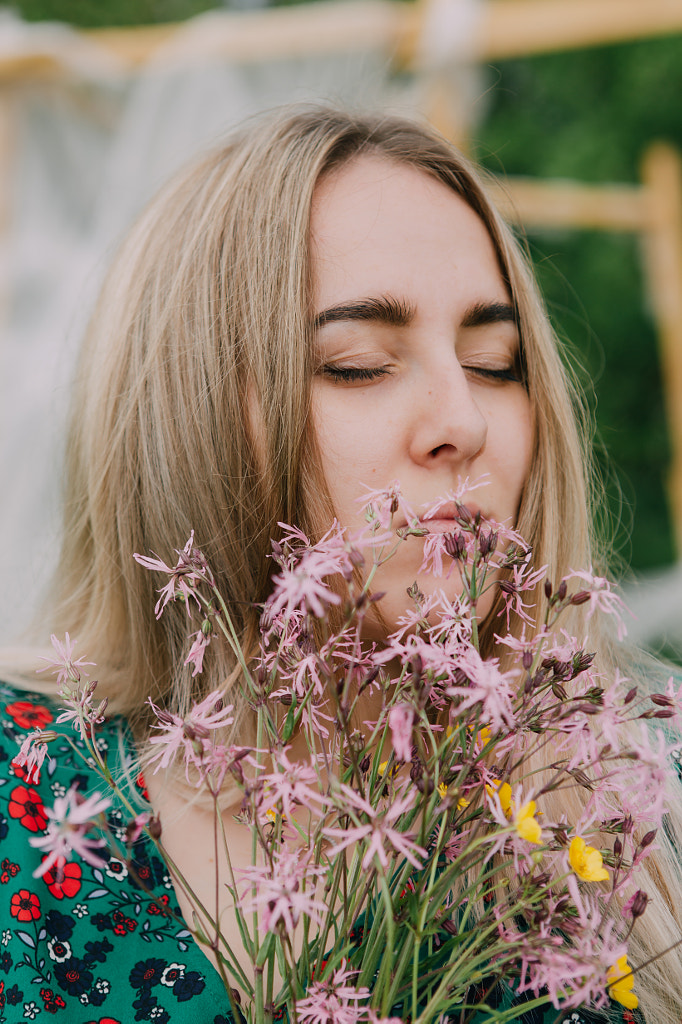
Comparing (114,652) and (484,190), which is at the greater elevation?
(484,190)

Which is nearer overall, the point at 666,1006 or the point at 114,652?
the point at 666,1006

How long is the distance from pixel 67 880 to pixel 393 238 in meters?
0.84

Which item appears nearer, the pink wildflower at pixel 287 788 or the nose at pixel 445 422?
the pink wildflower at pixel 287 788

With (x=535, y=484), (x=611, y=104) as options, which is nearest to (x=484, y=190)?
(x=535, y=484)

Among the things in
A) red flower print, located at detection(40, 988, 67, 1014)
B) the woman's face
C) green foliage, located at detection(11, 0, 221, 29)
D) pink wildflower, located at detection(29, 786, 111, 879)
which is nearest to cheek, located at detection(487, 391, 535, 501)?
the woman's face

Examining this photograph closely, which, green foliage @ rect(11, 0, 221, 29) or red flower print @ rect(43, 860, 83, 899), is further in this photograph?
green foliage @ rect(11, 0, 221, 29)

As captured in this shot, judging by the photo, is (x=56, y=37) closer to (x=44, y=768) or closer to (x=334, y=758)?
(x=44, y=768)

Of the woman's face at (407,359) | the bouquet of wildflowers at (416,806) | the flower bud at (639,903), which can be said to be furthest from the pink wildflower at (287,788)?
the woman's face at (407,359)

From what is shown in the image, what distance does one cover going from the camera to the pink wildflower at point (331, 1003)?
51 cm

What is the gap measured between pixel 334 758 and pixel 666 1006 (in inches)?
23.9

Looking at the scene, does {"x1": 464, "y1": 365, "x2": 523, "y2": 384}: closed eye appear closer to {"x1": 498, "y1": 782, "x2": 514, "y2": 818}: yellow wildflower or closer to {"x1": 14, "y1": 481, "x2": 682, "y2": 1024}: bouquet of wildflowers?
{"x1": 14, "y1": 481, "x2": 682, "y2": 1024}: bouquet of wildflowers

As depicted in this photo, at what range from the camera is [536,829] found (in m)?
0.47

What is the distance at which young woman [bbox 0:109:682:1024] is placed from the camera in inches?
34.5

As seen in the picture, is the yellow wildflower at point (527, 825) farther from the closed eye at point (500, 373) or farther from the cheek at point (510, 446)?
the closed eye at point (500, 373)
